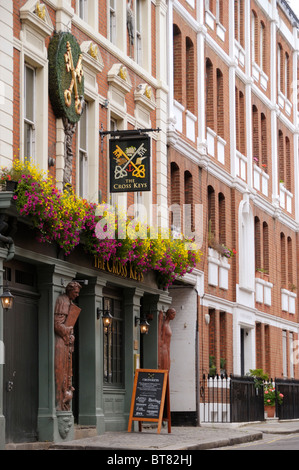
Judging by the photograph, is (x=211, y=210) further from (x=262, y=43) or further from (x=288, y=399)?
(x=262, y=43)

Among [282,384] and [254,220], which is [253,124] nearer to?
[254,220]

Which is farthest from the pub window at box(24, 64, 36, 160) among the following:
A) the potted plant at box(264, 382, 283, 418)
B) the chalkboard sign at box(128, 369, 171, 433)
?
the potted plant at box(264, 382, 283, 418)

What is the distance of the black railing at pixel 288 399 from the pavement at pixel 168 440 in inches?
214

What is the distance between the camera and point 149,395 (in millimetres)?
22359

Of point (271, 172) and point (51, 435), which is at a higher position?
point (271, 172)

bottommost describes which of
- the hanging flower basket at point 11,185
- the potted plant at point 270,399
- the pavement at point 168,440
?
the pavement at point 168,440

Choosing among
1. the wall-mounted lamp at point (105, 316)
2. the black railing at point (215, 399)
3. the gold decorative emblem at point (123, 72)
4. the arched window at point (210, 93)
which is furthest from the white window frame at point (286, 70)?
the wall-mounted lamp at point (105, 316)

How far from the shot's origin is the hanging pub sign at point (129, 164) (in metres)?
22.1

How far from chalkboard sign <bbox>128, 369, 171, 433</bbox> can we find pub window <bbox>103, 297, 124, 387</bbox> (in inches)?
47.7

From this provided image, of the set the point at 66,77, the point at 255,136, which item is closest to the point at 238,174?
the point at 255,136

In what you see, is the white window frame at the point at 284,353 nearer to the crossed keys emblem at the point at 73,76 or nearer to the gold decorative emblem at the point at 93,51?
the gold decorative emblem at the point at 93,51

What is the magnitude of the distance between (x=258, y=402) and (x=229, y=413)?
226 cm

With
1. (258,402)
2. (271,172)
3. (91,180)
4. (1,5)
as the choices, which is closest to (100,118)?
(91,180)

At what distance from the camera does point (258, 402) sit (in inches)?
1235
